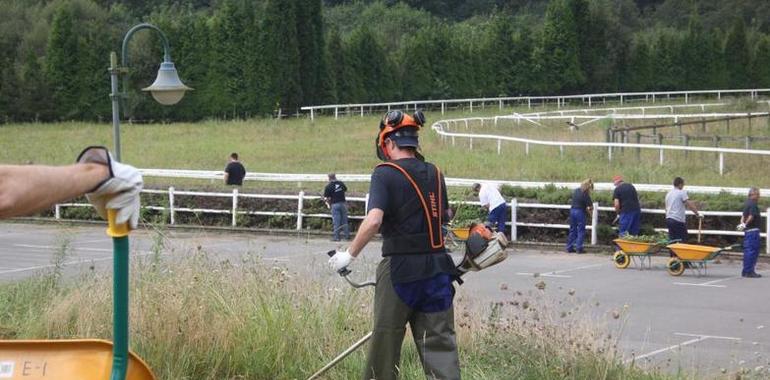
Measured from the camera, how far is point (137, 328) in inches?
347

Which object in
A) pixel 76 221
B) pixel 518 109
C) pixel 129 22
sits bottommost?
pixel 76 221

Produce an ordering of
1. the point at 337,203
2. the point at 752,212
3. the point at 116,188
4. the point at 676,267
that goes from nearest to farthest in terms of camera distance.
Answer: the point at 116,188
the point at 676,267
the point at 752,212
the point at 337,203

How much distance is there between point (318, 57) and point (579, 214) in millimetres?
41844

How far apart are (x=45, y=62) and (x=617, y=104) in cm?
3311

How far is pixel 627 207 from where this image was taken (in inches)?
939

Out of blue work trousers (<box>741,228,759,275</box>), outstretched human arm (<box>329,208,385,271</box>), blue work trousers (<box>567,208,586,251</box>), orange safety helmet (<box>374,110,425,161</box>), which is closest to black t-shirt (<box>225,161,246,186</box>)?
blue work trousers (<box>567,208,586,251</box>)

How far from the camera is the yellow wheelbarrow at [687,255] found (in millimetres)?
19656

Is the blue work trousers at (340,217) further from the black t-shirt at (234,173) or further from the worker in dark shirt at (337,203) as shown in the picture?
the black t-shirt at (234,173)

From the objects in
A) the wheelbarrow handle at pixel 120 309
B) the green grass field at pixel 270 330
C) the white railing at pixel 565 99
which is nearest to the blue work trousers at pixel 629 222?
the green grass field at pixel 270 330

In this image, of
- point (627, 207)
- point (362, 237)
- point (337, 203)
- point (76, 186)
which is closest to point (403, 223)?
point (362, 237)

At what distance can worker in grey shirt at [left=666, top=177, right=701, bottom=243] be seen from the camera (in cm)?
2241

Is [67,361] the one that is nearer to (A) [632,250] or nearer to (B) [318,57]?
(A) [632,250]

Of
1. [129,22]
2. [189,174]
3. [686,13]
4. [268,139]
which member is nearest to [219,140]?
[268,139]

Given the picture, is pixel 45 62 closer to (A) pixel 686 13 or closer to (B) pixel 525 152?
(B) pixel 525 152
